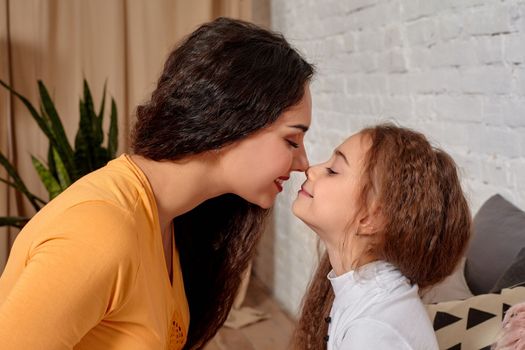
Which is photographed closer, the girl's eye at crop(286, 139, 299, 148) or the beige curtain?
the girl's eye at crop(286, 139, 299, 148)

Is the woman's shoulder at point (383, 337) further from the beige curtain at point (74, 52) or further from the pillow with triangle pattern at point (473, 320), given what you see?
the beige curtain at point (74, 52)

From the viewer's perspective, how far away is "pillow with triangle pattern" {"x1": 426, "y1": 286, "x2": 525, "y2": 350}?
1.21 meters

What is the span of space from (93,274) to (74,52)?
9.03 ft

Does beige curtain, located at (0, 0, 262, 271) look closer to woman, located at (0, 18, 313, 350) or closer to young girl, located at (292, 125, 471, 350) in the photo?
woman, located at (0, 18, 313, 350)

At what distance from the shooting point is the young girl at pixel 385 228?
1.16 meters

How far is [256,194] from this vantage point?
54.5 inches

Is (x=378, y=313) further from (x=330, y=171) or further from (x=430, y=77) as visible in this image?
(x=430, y=77)

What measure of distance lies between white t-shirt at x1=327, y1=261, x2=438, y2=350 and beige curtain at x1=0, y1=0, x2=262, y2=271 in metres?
2.46

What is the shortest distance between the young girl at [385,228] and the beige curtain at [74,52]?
7.76 ft

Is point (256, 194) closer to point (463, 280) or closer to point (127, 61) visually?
point (463, 280)

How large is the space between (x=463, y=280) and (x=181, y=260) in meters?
0.68

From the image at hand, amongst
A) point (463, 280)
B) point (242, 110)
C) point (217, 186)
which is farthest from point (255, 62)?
point (463, 280)

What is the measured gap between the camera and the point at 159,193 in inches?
52.2

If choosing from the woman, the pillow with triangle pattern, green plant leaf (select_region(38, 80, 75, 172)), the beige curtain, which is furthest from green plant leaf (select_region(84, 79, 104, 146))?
the pillow with triangle pattern
